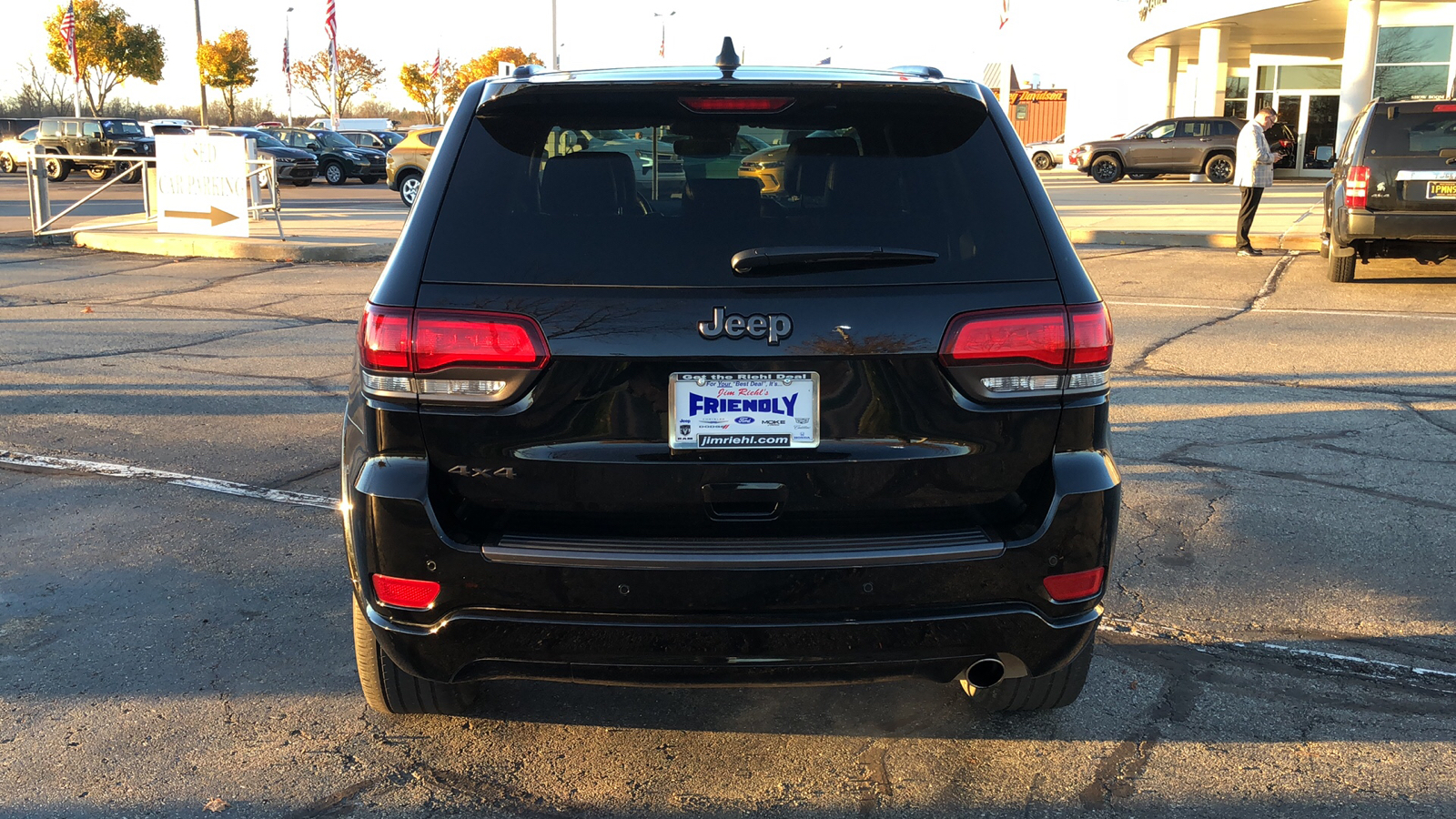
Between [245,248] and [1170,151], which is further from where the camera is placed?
[1170,151]

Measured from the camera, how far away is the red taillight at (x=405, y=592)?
279cm

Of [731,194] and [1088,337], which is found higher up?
[731,194]

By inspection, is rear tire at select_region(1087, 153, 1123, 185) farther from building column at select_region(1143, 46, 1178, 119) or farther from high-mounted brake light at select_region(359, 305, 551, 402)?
high-mounted brake light at select_region(359, 305, 551, 402)

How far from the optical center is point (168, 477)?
19.3 feet

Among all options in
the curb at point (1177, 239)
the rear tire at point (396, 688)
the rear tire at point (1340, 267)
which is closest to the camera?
the rear tire at point (396, 688)

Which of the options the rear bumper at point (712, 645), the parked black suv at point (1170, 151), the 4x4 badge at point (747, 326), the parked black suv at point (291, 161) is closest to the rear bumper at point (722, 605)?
the rear bumper at point (712, 645)

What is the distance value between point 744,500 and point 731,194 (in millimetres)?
717

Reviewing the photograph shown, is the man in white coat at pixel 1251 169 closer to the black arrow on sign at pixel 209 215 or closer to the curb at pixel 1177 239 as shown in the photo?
the curb at pixel 1177 239

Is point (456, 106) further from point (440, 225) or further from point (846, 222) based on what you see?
point (846, 222)

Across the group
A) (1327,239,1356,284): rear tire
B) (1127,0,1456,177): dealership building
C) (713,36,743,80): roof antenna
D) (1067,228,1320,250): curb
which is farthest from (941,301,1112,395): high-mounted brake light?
(1127,0,1456,177): dealership building

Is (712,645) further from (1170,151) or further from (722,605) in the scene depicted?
(1170,151)

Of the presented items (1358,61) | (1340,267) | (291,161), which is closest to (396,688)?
(1340,267)

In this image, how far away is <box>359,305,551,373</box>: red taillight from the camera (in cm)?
273

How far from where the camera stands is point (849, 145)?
9.68 ft
